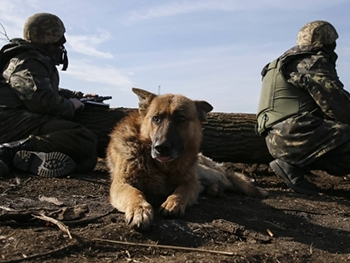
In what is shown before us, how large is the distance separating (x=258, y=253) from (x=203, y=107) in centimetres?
266

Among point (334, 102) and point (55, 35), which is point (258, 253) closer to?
point (334, 102)

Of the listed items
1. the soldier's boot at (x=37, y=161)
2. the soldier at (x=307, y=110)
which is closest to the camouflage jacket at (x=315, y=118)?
the soldier at (x=307, y=110)

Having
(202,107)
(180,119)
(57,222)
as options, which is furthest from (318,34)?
(57,222)

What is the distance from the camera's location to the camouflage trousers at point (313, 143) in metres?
6.68

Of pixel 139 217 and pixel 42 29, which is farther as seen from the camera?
pixel 42 29

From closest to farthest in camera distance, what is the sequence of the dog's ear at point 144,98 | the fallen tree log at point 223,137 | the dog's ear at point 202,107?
the dog's ear at point 144,98
the dog's ear at point 202,107
the fallen tree log at point 223,137

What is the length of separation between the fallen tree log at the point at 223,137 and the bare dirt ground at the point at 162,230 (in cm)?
206

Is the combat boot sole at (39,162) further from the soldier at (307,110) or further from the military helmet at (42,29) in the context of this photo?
the soldier at (307,110)

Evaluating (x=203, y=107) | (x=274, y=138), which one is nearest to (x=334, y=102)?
(x=274, y=138)

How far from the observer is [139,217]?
3791 mm

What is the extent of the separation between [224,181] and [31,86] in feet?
10.3

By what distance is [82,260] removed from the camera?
10.1 ft

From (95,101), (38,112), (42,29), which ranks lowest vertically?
(38,112)

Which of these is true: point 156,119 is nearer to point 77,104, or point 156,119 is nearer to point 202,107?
point 202,107
